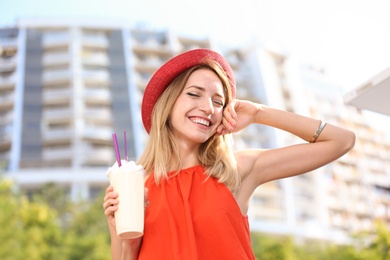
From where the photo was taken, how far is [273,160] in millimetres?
1893

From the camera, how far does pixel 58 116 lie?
37.1m

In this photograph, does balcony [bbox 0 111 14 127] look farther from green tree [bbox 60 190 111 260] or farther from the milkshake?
the milkshake

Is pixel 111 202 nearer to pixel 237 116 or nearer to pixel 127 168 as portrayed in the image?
pixel 127 168

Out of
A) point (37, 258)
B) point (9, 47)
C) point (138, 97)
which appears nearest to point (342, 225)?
point (138, 97)

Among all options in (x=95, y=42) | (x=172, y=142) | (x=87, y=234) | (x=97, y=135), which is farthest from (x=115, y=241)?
(x=95, y=42)

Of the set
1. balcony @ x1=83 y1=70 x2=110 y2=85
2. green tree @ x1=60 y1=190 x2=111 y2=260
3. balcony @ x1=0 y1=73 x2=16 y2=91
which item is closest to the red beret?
green tree @ x1=60 y1=190 x2=111 y2=260

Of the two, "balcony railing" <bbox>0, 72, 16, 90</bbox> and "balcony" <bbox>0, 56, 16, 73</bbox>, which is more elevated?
"balcony" <bbox>0, 56, 16, 73</bbox>

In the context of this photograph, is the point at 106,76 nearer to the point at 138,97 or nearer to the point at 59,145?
the point at 138,97

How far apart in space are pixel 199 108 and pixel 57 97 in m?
37.1

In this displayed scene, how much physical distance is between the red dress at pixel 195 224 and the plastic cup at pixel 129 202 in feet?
0.52

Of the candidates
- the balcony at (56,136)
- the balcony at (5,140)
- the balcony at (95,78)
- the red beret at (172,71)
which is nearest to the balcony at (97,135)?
the balcony at (56,136)

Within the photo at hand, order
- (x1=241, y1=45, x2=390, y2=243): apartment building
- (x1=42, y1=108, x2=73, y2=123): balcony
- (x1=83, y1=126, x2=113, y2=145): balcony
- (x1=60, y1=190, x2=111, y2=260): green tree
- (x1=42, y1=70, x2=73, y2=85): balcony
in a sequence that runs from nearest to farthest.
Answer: (x1=60, y1=190, x2=111, y2=260): green tree, (x1=83, y1=126, x2=113, y2=145): balcony, (x1=42, y1=108, x2=73, y2=123): balcony, (x1=42, y1=70, x2=73, y2=85): balcony, (x1=241, y1=45, x2=390, y2=243): apartment building

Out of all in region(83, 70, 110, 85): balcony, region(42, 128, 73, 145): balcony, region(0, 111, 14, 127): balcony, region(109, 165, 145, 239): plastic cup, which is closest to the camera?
region(109, 165, 145, 239): plastic cup

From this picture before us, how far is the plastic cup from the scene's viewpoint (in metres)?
1.55
